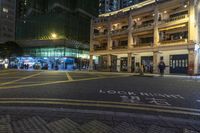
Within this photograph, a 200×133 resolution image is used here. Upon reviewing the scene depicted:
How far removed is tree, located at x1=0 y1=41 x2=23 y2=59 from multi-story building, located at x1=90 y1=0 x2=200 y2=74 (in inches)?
1264

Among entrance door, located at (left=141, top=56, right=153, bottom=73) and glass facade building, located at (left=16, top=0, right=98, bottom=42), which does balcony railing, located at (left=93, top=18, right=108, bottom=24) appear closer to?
entrance door, located at (left=141, top=56, right=153, bottom=73)

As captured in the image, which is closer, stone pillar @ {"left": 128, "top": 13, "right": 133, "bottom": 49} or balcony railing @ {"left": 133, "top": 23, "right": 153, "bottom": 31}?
balcony railing @ {"left": 133, "top": 23, "right": 153, "bottom": 31}

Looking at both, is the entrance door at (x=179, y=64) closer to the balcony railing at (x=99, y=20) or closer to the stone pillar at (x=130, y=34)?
the stone pillar at (x=130, y=34)

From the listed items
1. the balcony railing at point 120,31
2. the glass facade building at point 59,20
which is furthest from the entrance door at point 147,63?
the glass facade building at point 59,20

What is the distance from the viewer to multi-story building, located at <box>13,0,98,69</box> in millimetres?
70050

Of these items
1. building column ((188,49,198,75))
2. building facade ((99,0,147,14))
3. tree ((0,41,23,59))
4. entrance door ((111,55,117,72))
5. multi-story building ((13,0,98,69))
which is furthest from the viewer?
tree ((0,41,23,59))

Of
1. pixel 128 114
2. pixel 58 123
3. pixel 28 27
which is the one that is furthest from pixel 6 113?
pixel 28 27

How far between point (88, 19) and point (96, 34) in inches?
1505

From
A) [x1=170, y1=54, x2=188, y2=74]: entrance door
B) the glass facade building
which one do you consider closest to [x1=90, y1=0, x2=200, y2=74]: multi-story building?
[x1=170, y1=54, x2=188, y2=74]: entrance door

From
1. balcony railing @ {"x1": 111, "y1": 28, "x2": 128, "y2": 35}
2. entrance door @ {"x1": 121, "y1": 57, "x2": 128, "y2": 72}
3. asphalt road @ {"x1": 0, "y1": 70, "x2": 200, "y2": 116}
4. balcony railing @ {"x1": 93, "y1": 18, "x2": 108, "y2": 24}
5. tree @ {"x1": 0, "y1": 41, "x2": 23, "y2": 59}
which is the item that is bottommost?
asphalt road @ {"x1": 0, "y1": 70, "x2": 200, "y2": 116}

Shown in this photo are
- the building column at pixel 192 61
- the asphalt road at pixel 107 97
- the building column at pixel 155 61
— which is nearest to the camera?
the asphalt road at pixel 107 97

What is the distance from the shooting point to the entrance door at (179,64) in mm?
37391

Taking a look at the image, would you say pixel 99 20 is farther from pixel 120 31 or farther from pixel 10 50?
pixel 10 50

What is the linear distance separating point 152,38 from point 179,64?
7288mm
